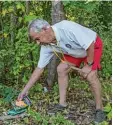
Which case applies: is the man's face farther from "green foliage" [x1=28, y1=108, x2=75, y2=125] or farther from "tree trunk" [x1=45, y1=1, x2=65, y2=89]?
"tree trunk" [x1=45, y1=1, x2=65, y2=89]

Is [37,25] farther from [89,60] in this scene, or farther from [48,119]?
[48,119]

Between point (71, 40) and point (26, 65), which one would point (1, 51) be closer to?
point (26, 65)

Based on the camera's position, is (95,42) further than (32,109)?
No

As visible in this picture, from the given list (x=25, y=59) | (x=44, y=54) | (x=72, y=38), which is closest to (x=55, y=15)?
(x=25, y=59)

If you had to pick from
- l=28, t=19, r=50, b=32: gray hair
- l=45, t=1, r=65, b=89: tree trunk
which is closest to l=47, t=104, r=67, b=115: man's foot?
l=45, t=1, r=65, b=89: tree trunk

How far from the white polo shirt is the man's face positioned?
4.0 inches

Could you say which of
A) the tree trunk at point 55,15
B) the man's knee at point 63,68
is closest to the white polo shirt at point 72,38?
Answer: the man's knee at point 63,68

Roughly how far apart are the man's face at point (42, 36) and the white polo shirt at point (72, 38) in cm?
10

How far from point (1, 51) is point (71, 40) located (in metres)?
1.64

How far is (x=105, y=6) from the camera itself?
794 centimetres

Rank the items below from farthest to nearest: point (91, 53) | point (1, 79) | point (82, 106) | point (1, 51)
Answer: point (1, 79)
point (1, 51)
point (82, 106)
point (91, 53)

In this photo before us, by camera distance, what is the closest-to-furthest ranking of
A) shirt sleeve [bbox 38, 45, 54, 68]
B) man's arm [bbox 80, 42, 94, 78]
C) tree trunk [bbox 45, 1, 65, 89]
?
1. man's arm [bbox 80, 42, 94, 78]
2. shirt sleeve [bbox 38, 45, 54, 68]
3. tree trunk [bbox 45, 1, 65, 89]

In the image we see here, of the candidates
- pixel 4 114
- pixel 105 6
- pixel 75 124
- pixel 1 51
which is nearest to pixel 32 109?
pixel 4 114

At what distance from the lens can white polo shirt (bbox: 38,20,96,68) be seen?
15.1ft
